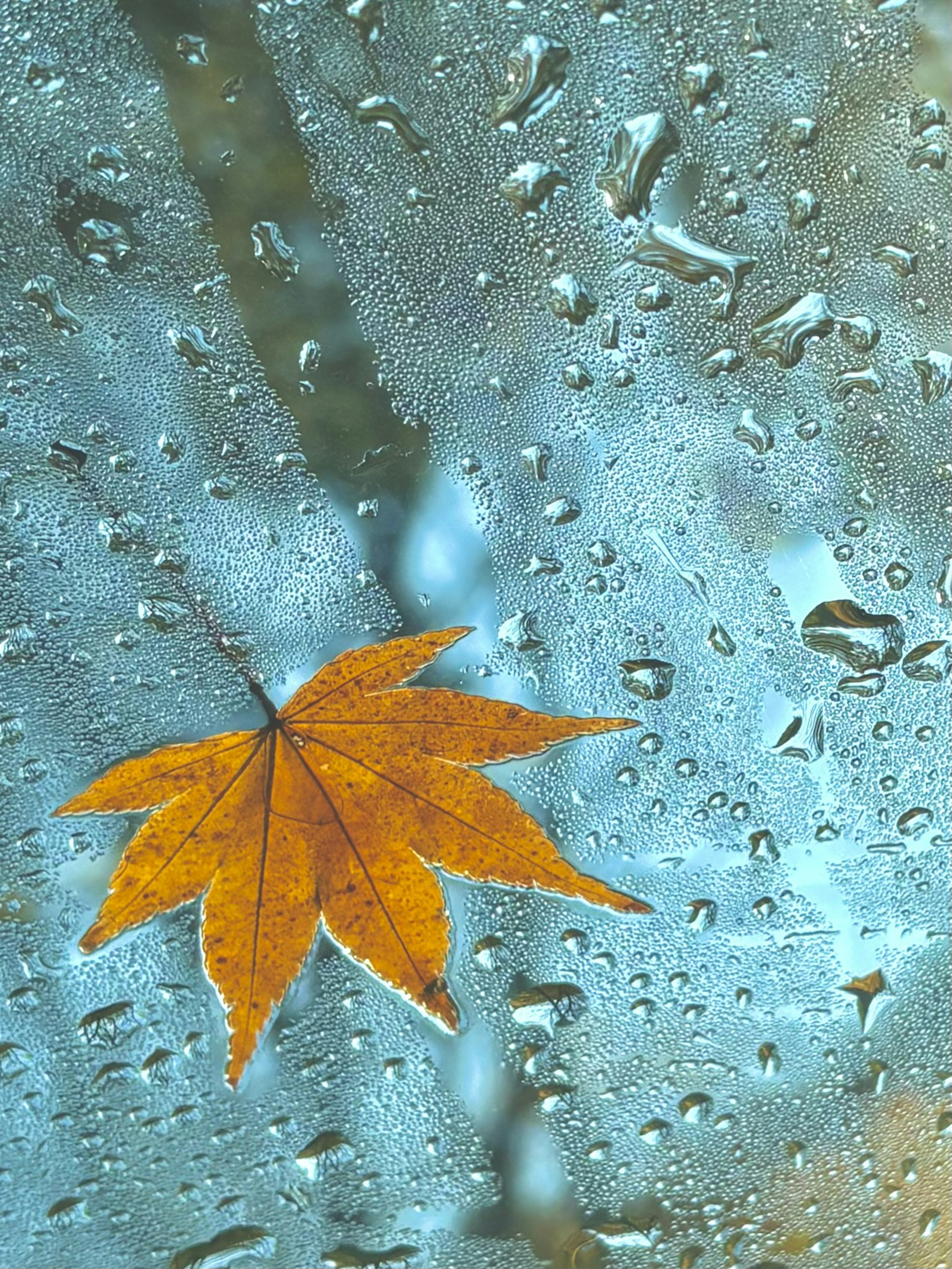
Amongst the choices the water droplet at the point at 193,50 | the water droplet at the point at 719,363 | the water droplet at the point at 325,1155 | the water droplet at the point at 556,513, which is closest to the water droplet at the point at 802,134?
the water droplet at the point at 719,363

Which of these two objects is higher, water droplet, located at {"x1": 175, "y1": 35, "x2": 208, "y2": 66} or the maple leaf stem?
water droplet, located at {"x1": 175, "y1": 35, "x2": 208, "y2": 66}

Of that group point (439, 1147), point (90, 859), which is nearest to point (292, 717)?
point (90, 859)

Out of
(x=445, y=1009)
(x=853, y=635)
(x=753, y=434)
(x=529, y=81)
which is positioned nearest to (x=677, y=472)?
(x=753, y=434)

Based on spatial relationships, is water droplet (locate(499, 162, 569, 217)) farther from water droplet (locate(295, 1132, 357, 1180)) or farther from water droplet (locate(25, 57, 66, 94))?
water droplet (locate(295, 1132, 357, 1180))

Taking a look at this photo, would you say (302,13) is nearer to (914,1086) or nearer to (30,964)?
(30,964)

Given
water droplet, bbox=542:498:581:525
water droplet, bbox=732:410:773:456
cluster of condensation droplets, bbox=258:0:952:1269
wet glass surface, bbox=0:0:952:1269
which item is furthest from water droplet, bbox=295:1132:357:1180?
water droplet, bbox=732:410:773:456
